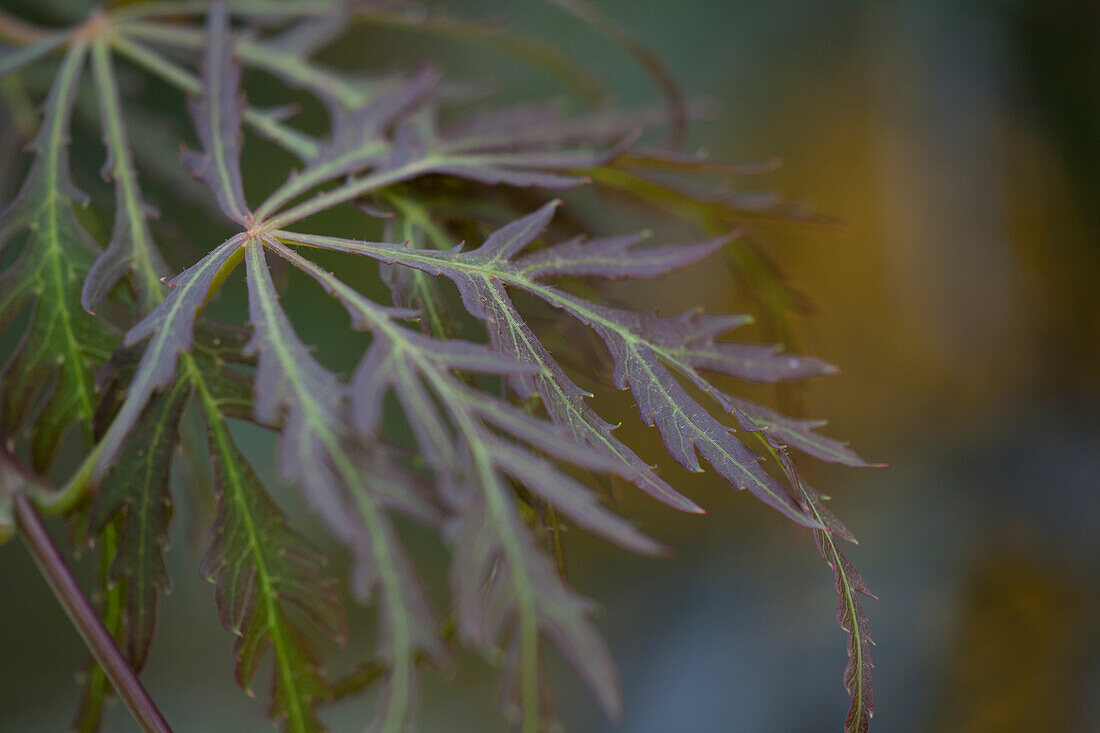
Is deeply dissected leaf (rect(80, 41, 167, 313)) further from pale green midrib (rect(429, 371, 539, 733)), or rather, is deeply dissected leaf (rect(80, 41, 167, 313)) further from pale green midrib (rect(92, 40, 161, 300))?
pale green midrib (rect(429, 371, 539, 733))

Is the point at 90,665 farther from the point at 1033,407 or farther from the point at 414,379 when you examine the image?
the point at 1033,407

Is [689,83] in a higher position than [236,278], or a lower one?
higher

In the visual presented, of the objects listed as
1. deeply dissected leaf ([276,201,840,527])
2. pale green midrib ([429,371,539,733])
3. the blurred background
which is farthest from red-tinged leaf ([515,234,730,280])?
the blurred background

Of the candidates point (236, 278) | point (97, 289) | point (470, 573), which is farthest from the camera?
point (236, 278)

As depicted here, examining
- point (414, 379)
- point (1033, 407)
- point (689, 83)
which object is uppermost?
point (689, 83)

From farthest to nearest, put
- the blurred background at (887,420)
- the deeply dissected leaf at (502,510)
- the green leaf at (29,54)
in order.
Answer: the blurred background at (887,420) < the green leaf at (29,54) < the deeply dissected leaf at (502,510)

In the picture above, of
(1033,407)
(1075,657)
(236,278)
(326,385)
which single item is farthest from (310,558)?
(1033,407)

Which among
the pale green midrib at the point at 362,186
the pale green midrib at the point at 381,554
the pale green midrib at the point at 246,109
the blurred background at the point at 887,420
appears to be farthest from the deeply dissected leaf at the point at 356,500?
the blurred background at the point at 887,420

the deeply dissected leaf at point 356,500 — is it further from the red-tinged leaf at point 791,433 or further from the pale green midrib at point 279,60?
the pale green midrib at point 279,60
